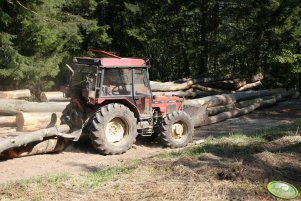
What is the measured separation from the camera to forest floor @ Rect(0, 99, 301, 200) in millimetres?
6090

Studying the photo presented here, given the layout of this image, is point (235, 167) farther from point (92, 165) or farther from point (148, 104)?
point (148, 104)

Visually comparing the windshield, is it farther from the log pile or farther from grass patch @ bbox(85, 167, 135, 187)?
the log pile

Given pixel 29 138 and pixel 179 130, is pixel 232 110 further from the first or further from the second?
pixel 29 138

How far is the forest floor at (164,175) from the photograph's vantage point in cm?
609

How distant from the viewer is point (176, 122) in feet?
37.1

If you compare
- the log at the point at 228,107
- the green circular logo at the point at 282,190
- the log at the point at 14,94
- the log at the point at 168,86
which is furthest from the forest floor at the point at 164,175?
the log at the point at 168,86

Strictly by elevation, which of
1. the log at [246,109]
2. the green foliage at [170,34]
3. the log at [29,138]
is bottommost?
the log at [29,138]

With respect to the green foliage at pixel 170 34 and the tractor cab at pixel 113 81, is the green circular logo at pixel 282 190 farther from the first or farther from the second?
the green foliage at pixel 170 34

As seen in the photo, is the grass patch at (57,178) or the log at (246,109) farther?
the log at (246,109)

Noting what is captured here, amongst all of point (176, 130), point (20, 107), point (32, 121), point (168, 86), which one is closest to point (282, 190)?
point (176, 130)

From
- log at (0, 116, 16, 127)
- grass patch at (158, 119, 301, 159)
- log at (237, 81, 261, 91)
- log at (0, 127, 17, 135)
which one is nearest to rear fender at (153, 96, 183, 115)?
grass patch at (158, 119, 301, 159)

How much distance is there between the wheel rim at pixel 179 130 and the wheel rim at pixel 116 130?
1.48 meters

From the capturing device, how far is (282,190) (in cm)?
605

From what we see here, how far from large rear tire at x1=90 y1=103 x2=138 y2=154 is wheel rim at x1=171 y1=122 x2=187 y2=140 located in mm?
1305
